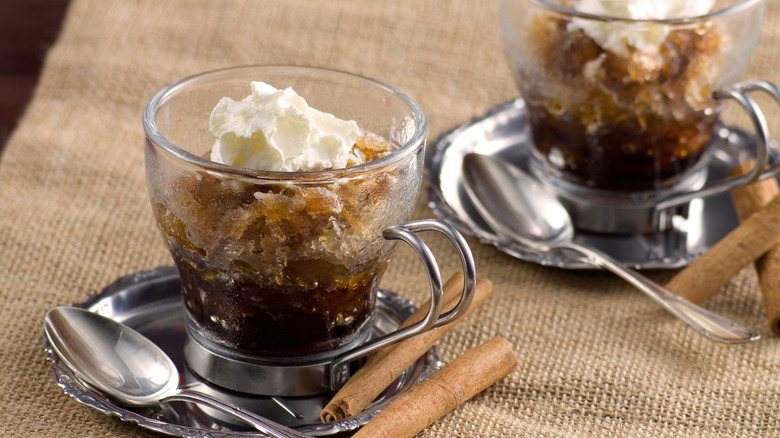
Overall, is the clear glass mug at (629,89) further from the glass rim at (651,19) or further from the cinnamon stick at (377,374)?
the cinnamon stick at (377,374)

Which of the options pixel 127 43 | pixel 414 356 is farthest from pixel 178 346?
pixel 127 43

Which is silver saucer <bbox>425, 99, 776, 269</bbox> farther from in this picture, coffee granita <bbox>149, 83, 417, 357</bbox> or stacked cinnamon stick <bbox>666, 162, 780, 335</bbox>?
coffee granita <bbox>149, 83, 417, 357</bbox>

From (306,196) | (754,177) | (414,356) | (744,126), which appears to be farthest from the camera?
(744,126)

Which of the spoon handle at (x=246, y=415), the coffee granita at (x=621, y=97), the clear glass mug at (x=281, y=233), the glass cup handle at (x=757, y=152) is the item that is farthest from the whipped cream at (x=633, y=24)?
the spoon handle at (x=246, y=415)

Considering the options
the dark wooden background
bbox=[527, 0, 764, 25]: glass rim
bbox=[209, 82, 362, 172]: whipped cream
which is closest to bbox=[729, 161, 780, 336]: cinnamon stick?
bbox=[527, 0, 764, 25]: glass rim

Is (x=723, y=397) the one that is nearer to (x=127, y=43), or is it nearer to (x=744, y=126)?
(x=744, y=126)
